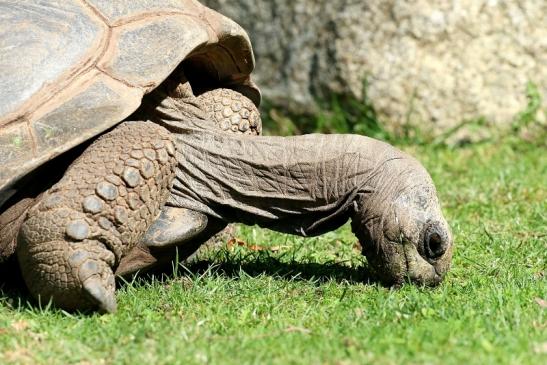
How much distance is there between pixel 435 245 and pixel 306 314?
69 cm

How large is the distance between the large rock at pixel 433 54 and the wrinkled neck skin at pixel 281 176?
11.2ft

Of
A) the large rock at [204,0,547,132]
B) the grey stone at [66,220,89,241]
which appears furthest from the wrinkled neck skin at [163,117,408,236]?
the large rock at [204,0,547,132]

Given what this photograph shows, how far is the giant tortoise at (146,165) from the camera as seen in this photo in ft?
12.8

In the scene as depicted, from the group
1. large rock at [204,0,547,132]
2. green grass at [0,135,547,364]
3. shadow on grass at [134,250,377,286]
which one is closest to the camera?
green grass at [0,135,547,364]

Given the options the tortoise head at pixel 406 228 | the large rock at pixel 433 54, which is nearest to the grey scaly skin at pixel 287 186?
the tortoise head at pixel 406 228

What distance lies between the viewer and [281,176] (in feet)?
14.2

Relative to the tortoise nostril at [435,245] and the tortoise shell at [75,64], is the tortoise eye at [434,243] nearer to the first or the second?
the tortoise nostril at [435,245]

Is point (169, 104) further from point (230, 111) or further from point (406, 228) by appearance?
point (406, 228)

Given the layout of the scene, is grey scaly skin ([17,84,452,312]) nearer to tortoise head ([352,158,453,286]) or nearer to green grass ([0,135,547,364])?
tortoise head ([352,158,453,286])

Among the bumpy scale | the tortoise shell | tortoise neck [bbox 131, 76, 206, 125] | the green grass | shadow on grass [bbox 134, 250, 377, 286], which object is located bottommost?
shadow on grass [bbox 134, 250, 377, 286]

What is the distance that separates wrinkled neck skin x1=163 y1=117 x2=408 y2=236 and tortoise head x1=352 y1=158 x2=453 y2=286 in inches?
1.4

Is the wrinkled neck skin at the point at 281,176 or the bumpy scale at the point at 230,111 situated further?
the bumpy scale at the point at 230,111

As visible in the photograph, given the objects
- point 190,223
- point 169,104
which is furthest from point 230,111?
point 190,223

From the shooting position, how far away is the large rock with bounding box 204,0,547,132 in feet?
25.1
